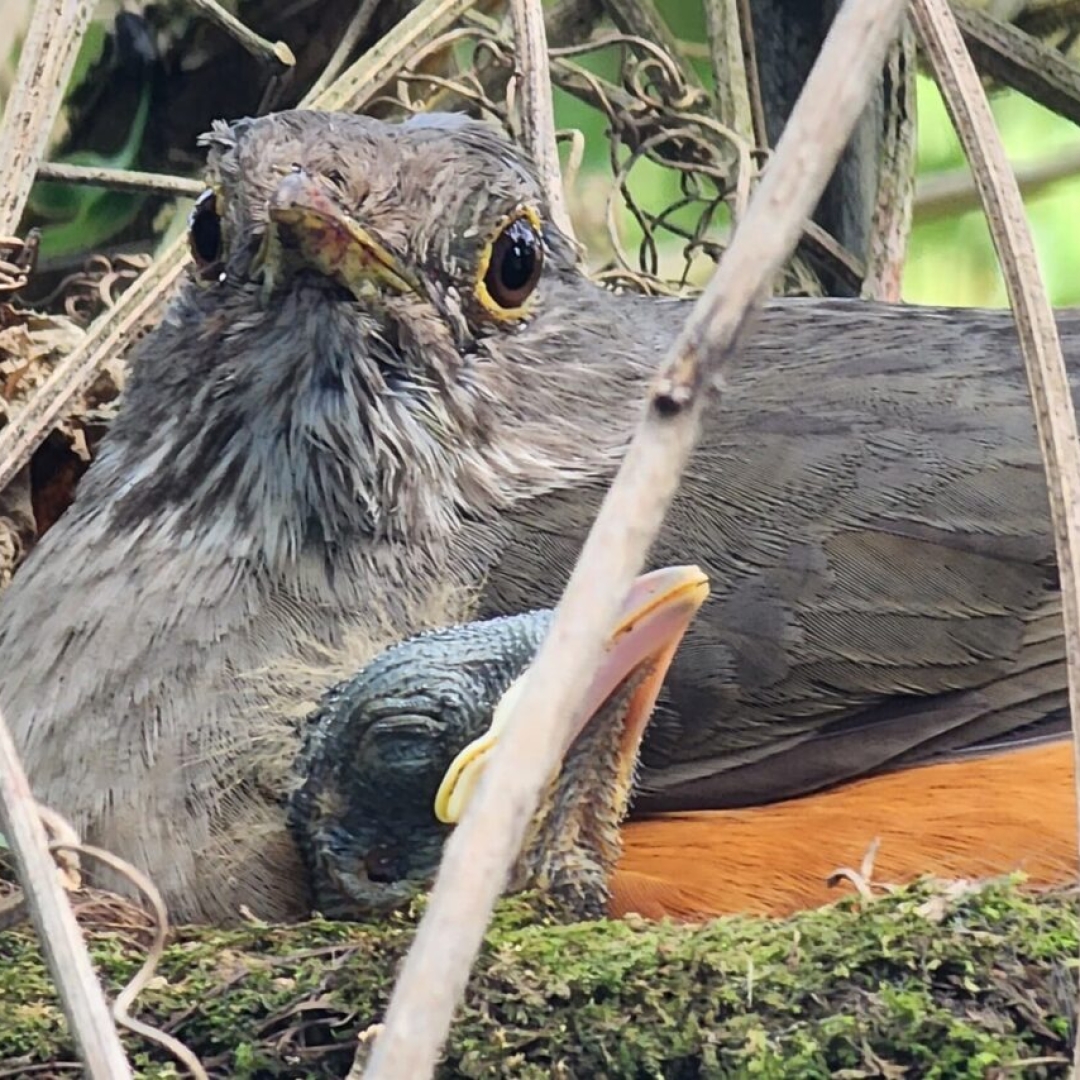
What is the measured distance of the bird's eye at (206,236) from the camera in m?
→ 3.02

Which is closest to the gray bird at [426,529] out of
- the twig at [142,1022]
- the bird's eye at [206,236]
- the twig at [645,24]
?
the bird's eye at [206,236]

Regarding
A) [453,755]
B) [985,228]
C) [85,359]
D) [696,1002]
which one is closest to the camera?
[696,1002]

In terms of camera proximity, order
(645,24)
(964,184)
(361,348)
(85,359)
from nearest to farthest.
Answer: (361,348)
(85,359)
(645,24)
(964,184)

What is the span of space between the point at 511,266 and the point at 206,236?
45 cm

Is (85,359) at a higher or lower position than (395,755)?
higher

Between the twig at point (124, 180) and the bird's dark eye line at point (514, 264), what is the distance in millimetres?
838

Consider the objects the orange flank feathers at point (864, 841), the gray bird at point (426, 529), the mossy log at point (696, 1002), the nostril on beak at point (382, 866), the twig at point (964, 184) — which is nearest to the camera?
the mossy log at point (696, 1002)

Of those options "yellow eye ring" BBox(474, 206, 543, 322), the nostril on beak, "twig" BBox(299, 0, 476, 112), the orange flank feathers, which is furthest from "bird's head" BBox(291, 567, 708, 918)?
"twig" BBox(299, 0, 476, 112)

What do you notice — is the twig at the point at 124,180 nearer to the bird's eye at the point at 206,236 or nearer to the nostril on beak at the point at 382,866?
the bird's eye at the point at 206,236

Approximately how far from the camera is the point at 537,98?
3.66 meters

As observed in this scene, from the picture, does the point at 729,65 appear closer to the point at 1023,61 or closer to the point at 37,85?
the point at 1023,61

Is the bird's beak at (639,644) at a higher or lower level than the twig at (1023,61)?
lower

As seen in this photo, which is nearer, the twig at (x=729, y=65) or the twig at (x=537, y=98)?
the twig at (x=537, y=98)

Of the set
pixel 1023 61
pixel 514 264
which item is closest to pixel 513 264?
pixel 514 264
